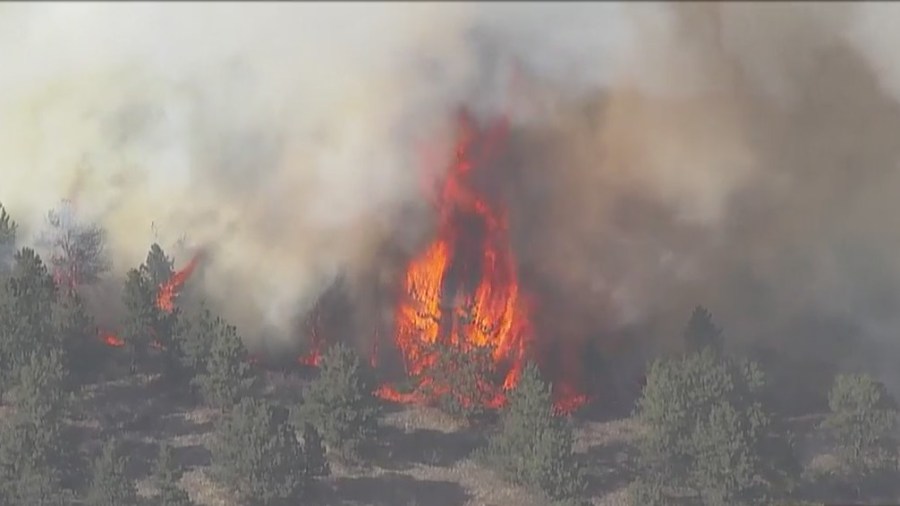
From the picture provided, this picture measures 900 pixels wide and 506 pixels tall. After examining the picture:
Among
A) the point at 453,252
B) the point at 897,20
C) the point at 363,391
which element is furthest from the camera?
the point at 453,252

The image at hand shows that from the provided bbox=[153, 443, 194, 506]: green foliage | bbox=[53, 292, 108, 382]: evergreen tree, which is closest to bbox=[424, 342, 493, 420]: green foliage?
bbox=[153, 443, 194, 506]: green foliage

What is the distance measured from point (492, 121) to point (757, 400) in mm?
7189

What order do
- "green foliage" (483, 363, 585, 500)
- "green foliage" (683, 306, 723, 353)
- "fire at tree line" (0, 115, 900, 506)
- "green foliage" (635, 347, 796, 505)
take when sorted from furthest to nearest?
"green foliage" (683, 306, 723, 353), "green foliage" (635, 347, 796, 505), "green foliage" (483, 363, 585, 500), "fire at tree line" (0, 115, 900, 506)

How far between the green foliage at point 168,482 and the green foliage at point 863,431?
34.8 ft

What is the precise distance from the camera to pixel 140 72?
68.2ft

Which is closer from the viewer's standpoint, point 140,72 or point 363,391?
point 363,391

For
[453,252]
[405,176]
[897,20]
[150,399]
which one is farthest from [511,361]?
[897,20]

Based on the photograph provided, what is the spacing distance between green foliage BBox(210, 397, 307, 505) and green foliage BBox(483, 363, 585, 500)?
3153 mm

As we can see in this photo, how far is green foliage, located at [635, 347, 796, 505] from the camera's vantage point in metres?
17.2

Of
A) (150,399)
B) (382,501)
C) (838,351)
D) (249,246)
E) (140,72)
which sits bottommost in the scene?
(382,501)

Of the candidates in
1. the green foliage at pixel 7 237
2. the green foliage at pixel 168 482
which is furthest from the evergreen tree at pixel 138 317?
the green foliage at pixel 168 482

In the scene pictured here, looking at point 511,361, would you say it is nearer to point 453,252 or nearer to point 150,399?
point 453,252

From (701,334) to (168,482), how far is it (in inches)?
383

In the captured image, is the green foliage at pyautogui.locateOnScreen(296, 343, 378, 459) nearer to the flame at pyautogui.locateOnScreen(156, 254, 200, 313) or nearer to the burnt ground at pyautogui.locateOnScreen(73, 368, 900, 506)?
the burnt ground at pyautogui.locateOnScreen(73, 368, 900, 506)
